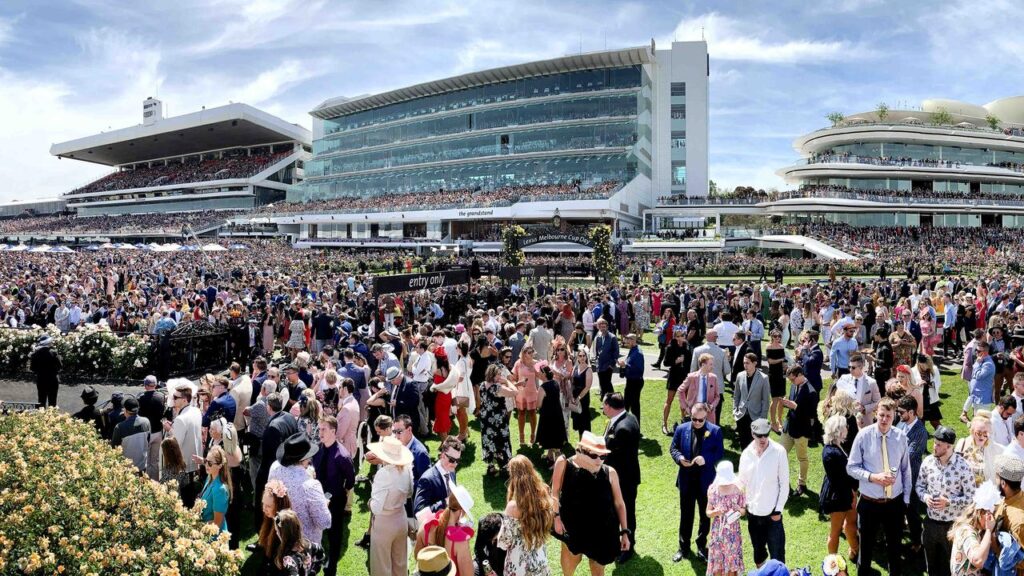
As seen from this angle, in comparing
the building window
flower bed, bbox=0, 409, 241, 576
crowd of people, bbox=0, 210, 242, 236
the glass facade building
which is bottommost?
flower bed, bbox=0, 409, 241, 576

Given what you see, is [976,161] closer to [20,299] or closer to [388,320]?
[388,320]

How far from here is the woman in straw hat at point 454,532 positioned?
13.2 ft

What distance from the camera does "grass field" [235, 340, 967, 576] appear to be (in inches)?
231

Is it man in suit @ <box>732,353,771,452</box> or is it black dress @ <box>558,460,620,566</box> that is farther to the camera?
man in suit @ <box>732,353,771,452</box>

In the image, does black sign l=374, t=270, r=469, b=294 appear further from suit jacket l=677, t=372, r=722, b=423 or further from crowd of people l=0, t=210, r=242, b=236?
crowd of people l=0, t=210, r=242, b=236

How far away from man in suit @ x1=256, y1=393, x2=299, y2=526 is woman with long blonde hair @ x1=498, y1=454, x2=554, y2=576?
2920 millimetres

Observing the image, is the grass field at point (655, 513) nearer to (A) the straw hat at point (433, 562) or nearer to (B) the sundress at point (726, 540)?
(B) the sundress at point (726, 540)

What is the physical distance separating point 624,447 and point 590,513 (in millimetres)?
1124

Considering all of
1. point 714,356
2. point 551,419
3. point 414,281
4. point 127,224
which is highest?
point 127,224

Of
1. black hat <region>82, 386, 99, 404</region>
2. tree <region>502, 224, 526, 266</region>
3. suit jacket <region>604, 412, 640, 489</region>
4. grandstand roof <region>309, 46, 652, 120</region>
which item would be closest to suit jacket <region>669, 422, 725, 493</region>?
suit jacket <region>604, 412, 640, 489</region>

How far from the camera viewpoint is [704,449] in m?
5.76

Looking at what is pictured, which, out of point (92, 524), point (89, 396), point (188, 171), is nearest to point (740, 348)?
point (92, 524)

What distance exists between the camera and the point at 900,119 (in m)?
70.6

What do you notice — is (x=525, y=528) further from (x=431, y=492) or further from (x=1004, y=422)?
(x=1004, y=422)
